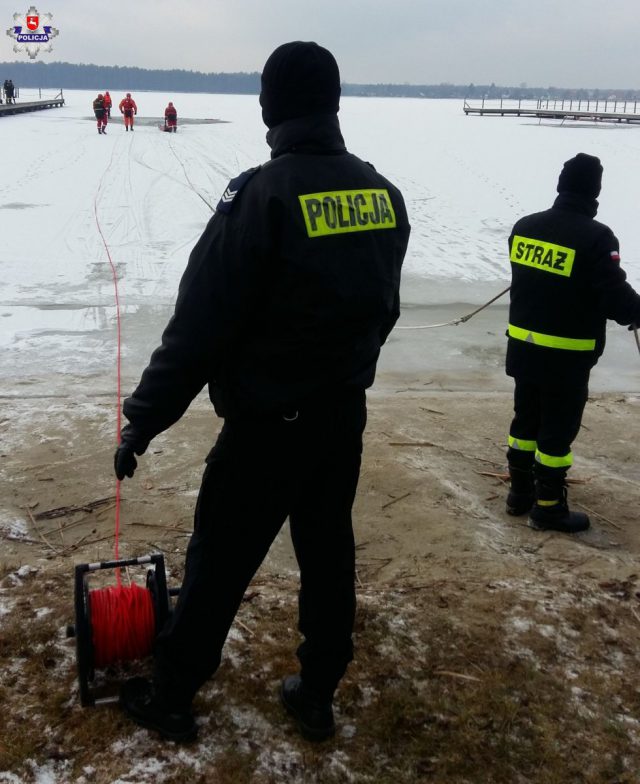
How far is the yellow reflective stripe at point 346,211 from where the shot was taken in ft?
7.26

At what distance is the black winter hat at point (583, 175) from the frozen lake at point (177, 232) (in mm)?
2870

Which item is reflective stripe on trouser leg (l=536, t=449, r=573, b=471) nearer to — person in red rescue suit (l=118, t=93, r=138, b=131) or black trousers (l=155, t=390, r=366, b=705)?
black trousers (l=155, t=390, r=366, b=705)

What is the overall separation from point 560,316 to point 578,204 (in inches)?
23.1

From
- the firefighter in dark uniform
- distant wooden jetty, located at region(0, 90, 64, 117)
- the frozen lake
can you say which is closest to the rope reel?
the firefighter in dark uniform

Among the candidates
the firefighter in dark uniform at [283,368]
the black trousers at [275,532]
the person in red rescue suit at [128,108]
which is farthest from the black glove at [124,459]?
the person in red rescue suit at [128,108]

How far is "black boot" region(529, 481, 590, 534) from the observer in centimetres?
430

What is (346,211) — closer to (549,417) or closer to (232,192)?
(232,192)

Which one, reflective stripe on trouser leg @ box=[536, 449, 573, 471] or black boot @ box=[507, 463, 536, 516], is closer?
reflective stripe on trouser leg @ box=[536, 449, 573, 471]

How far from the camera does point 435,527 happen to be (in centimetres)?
423

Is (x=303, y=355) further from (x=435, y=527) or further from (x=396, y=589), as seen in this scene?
(x=435, y=527)

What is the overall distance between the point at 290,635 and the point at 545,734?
1036 mm

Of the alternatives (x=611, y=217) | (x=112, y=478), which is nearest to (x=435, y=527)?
(x=112, y=478)

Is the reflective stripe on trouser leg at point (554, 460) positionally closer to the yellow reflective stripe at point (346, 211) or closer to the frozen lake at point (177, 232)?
the yellow reflective stripe at point (346, 211)

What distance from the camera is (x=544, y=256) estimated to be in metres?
4.10
